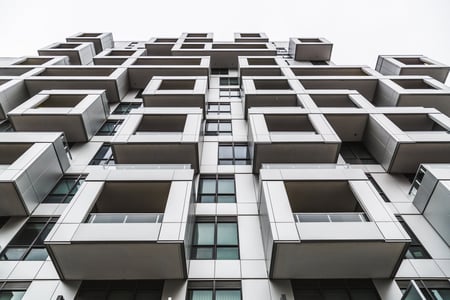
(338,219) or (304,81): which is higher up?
(304,81)

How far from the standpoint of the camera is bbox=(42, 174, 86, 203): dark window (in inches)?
582

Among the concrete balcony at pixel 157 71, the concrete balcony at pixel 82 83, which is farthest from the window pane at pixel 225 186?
the concrete balcony at pixel 82 83

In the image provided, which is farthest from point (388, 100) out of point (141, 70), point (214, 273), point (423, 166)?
point (141, 70)

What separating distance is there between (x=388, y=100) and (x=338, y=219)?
55.8ft

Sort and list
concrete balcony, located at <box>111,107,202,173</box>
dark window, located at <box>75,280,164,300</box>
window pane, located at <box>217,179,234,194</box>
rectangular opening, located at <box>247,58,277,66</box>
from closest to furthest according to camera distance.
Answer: dark window, located at <box>75,280,164,300</box>, window pane, located at <box>217,179,234,194</box>, concrete balcony, located at <box>111,107,202,173</box>, rectangular opening, located at <box>247,58,277,66</box>

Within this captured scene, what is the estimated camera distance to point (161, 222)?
1070cm

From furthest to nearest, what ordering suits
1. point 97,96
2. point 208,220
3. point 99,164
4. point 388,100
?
point 388,100 → point 97,96 → point 99,164 → point 208,220

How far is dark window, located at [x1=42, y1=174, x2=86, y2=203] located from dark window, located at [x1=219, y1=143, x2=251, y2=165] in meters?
9.10

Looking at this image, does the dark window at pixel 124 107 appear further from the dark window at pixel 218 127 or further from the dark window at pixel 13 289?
the dark window at pixel 13 289

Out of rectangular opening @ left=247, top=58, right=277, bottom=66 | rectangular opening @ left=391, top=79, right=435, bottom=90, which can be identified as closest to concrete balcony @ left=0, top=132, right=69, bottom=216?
rectangular opening @ left=247, top=58, right=277, bottom=66

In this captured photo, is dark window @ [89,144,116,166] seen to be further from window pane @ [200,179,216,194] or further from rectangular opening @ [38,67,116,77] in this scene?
rectangular opening @ [38,67,116,77]

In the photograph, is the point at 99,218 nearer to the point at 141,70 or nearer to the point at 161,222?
the point at 161,222

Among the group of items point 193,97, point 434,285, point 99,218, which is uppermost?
point 193,97

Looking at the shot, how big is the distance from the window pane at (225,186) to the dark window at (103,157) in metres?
7.71
